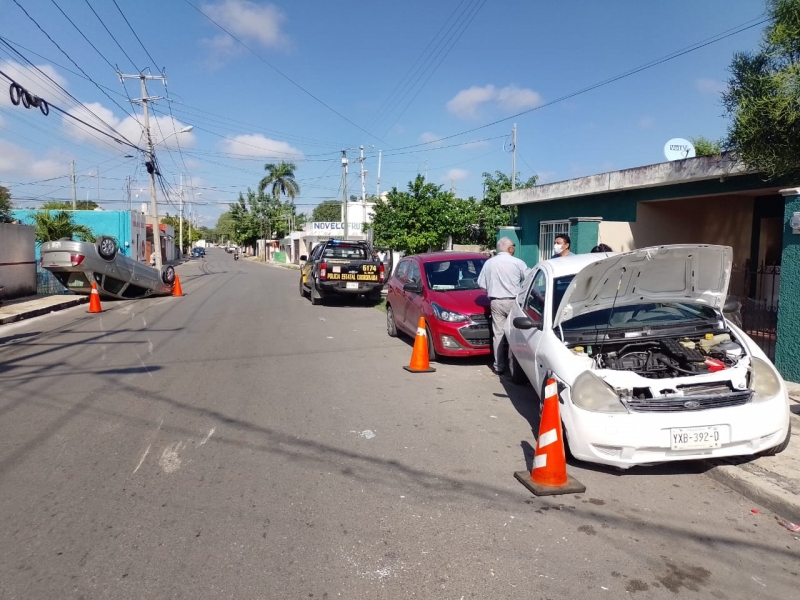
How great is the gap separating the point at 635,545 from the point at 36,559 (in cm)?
355

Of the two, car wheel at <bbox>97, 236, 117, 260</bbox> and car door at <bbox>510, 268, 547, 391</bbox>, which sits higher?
car wheel at <bbox>97, 236, 117, 260</bbox>

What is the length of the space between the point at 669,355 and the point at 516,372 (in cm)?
265

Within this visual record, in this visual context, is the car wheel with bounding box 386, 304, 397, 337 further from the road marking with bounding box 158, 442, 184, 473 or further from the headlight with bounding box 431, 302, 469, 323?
the road marking with bounding box 158, 442, 184, 473

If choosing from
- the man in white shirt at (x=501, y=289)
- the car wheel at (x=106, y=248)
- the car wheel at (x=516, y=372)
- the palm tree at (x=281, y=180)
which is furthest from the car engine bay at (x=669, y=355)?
the palm tree at (x=281, y=180)

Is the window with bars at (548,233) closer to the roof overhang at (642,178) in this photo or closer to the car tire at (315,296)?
the roof overhang at (642,178)

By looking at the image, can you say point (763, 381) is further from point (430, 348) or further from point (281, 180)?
point (281, 180)

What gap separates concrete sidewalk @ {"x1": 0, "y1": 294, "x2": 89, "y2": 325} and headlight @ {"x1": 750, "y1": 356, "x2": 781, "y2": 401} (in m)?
14.8

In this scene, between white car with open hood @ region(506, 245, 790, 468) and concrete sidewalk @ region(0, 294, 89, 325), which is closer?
white car with open hood @ region(506, 245, 790, 468)

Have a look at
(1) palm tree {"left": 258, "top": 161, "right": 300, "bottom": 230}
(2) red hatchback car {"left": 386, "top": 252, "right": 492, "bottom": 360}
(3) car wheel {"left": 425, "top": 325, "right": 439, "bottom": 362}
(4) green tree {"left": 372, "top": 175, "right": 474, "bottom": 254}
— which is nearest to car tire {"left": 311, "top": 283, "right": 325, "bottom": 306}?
(4) green tree {"left": 372, "top": 175, "right": 474, "bottom": 254}

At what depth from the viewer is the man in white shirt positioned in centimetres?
841

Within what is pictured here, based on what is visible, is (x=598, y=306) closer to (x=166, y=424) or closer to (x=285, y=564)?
(x=285, y=564)

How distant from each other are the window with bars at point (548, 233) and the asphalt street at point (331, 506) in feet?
29.8

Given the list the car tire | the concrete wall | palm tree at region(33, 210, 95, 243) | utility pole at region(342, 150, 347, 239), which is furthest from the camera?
utility pole at region(342, 150, 347, 239)

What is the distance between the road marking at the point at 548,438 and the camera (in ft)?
15.6
